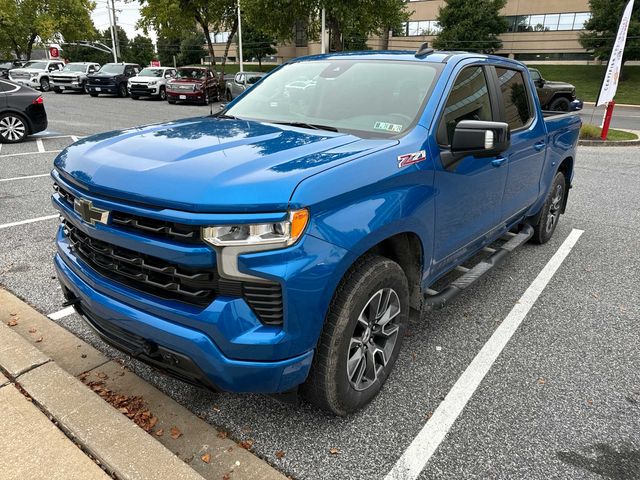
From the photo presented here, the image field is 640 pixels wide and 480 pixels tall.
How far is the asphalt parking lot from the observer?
2434mm

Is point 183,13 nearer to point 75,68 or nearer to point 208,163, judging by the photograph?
point 75,68

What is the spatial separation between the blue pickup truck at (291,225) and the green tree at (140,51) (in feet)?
247

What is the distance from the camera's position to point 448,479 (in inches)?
90.7

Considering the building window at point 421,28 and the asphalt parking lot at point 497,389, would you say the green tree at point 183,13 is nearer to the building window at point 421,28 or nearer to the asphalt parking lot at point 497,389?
the asphalt parking lot at point 497,389

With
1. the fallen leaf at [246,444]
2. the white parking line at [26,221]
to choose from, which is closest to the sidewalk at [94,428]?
the fallen leaf at [246,444]

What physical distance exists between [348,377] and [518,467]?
92 centimetres

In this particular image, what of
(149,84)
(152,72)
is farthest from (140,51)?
(149,84)

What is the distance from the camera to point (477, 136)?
108 inches

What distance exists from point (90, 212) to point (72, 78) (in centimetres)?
2921

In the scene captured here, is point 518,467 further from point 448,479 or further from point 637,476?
point 637,476

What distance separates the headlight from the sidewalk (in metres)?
1.08

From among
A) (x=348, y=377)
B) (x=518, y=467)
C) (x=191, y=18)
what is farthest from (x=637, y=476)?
(x=191, y=18)

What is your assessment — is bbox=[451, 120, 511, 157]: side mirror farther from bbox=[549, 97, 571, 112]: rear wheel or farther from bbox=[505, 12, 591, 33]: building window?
bbox=[505, 12, 591, 33]: building window

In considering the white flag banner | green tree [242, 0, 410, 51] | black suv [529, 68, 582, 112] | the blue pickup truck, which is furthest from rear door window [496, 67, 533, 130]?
green tree [242, 0, 410, 51]
